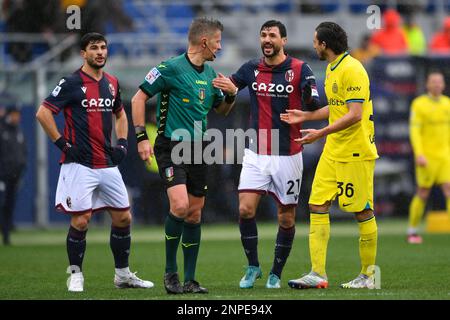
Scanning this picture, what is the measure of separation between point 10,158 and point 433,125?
7.25 meters

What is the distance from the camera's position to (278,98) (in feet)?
33.4

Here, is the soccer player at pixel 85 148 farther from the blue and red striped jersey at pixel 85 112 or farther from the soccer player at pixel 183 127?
the soccer player at pixel 183 127

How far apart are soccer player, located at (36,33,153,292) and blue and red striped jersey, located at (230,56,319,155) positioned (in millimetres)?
1390

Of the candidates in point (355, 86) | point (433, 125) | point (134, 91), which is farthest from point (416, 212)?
point (134, 91)

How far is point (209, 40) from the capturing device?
9742mm

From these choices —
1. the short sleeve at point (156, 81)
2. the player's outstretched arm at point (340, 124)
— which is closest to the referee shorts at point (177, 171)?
the short sleeve at point (156, 81)

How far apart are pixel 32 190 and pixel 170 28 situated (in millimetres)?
5366

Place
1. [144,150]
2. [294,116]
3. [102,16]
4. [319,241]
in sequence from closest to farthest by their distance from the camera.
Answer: [144,150] < [294,116] < [319,241] < [102,16]

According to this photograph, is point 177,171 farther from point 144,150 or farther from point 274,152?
point 274,152

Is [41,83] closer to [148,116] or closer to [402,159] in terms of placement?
[148,116]

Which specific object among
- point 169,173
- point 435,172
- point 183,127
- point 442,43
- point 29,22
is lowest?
point 435,172

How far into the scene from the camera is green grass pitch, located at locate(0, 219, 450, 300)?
941 cm

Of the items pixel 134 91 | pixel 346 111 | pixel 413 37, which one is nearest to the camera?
pixel 346 111
